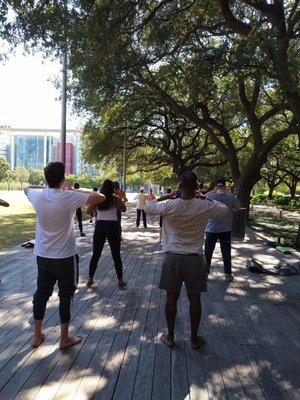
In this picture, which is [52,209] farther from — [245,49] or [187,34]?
[187,34]

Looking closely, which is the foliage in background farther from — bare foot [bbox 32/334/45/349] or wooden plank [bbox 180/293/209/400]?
wooden plank [bbox 180/293/209/400]

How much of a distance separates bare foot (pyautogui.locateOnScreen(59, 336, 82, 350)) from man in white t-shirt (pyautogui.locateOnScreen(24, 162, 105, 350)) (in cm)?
1

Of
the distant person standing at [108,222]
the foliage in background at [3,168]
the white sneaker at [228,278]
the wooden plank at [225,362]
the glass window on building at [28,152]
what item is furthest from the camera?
the foliage in background at [3,168]

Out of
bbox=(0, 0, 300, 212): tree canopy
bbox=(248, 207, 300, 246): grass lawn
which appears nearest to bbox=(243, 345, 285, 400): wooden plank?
bbox=(0, 0, 300, 212): tree canopy

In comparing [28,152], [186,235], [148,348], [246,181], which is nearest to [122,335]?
[148,348]

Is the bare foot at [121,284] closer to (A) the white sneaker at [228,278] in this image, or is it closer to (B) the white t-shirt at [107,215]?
(B) the white t-shirt at [107,215]

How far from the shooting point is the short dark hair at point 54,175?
15.1 feet

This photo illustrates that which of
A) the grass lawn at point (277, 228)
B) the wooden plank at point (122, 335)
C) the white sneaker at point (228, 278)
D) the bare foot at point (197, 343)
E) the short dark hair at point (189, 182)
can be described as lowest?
the grass lawn at point (277, 228)

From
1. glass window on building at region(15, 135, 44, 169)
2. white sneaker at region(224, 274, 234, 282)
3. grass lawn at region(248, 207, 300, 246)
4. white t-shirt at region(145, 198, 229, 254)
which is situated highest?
glass window on building at region(15, 135, 44, 169)

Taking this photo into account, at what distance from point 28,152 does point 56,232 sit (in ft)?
239

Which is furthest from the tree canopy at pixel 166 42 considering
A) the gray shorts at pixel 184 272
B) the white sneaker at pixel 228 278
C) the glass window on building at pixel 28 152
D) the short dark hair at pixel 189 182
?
the glass window on building at pixel 28 152

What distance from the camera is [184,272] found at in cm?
477

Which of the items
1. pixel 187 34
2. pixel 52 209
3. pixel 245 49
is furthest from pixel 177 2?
pixel 52 209

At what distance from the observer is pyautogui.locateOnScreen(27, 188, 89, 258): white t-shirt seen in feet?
15.0
